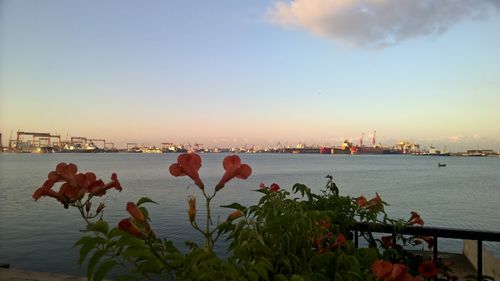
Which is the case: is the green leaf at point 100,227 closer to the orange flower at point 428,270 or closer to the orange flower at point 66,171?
the orange flower at point 66,171

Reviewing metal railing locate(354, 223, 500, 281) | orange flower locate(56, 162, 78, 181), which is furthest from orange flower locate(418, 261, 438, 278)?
orange flower locate(56, 162, 78, 181)

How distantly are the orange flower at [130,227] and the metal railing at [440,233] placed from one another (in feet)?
5.57

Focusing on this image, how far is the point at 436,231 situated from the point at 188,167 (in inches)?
72.5

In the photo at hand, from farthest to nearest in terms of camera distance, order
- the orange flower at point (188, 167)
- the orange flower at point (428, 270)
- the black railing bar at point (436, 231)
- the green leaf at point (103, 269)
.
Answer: the black railing bar at point (436, 231) < the orange flower at point (428, 270) < the orange flower at point (188, 167) < the green leaf at point (103, 269)

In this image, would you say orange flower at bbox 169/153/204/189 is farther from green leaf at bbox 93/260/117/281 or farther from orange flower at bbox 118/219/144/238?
green leaf at bbox 93/260/117/281

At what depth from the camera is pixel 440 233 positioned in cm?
231

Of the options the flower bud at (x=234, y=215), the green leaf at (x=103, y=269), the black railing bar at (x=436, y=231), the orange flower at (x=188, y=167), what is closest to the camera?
the green leaf at (x=103, y=269)

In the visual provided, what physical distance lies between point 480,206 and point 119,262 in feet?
104

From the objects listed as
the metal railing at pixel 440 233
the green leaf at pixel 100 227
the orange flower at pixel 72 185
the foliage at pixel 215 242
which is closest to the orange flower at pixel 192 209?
the foliage at pixel 215 242

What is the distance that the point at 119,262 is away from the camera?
1.05 m

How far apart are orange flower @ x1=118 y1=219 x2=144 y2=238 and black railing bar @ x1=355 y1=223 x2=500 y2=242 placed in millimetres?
1757

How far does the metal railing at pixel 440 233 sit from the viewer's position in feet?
7.29

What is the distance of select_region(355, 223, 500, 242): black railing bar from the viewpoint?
2.21 m

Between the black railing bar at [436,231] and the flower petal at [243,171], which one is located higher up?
the flower petal at [243,171]
